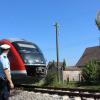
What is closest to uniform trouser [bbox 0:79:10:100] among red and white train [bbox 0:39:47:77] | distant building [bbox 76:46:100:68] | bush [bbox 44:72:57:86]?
red and white train [bbox 0:39:47:77]

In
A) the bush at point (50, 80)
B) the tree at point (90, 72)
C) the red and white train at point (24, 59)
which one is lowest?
the tree at point (90, 72)

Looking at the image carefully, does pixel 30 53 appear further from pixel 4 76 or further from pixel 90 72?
pixel 90 72

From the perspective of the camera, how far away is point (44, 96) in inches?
639

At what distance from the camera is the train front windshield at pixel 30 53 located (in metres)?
21.2

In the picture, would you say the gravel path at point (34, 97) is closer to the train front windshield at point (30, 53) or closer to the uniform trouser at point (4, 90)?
the train front windshield at point (30, 53)

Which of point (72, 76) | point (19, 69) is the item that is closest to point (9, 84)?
point (19, 69)

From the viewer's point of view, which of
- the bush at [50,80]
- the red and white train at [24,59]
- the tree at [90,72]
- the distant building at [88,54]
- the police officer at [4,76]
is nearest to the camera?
the police officer at [4,76]

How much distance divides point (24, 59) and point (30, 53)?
1114 millimetres

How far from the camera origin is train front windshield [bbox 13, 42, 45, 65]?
69.7ft

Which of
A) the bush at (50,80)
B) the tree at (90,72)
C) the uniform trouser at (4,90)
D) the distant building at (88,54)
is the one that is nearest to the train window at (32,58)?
the bush at (50,80)

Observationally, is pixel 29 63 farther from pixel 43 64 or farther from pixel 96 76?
pixel 96 76

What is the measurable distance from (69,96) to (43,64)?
17.5 ft

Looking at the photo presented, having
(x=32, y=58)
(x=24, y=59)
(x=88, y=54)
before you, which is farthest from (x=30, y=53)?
(x=88, y=54)

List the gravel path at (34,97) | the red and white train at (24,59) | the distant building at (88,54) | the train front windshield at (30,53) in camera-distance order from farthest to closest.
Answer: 1. the distant building at (88,54)
2. the train front windshield at (30,53)
3. the red and white train at (24,59)
4. the gravel path at (34,97)
